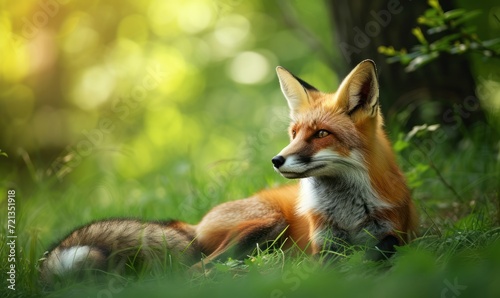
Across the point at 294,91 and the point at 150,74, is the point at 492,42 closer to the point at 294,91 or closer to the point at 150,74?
the point at 294,91

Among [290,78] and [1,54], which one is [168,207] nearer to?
[290,78]

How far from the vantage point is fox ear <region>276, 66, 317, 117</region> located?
4.24 m

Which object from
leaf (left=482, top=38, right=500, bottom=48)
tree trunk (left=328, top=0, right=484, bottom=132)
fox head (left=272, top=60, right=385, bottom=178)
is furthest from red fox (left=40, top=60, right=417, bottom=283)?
tree trunk (left=328, top=0, right=484, bottom=132)

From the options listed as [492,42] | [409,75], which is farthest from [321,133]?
[409,75]

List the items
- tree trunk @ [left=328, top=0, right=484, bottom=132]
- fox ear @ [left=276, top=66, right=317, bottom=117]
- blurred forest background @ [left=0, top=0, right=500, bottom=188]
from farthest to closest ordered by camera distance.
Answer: blurred forest background @ [left=0, top=0, right=500, bottom=188]
tree trunk @ [left=328, top=0, right=484, bottom=132]
fox ear @ [left=276, top=66, right=317, bottom=117]

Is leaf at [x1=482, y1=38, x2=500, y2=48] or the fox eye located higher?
leaf at [x1=482, y1=38, x2=500, y2=48]

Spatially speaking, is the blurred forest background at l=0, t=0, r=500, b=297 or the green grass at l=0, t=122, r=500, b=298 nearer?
the green grass at l=0, t=122, r=500, b=298

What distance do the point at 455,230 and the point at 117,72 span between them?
13067mm

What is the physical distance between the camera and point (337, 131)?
151 inches

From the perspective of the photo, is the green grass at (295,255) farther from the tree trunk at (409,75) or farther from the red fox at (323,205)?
the tree trunk at (409,75)

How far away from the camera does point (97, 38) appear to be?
617 inches

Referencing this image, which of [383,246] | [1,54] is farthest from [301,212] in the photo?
[1,54]

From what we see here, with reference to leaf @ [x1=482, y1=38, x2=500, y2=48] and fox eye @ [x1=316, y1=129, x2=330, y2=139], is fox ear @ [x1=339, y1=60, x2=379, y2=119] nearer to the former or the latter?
fox eye @ [x1=316, y1=129, x2=330, y2=139]

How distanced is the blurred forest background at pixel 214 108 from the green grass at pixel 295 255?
2 cm
